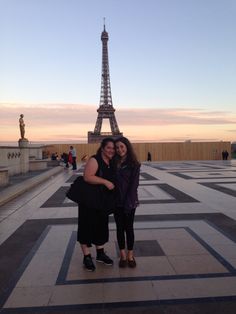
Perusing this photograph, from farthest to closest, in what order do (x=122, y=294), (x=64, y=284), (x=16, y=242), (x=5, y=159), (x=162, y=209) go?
(x=5, y=159), (x=162, y=209), (x=16, y=242), (x=64, y=284), (x=122, y=294)

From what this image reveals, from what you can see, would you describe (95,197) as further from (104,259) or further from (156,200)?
(156,200)

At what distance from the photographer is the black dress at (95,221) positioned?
478 cm

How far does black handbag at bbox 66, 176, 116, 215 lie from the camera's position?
4750 mm

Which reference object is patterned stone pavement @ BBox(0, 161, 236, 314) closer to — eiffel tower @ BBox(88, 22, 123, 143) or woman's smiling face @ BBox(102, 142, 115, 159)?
woman's smiling face @ BBox(102, 142, 115, 159)

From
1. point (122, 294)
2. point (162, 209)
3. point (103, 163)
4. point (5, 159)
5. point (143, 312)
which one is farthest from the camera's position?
point (5, 159)

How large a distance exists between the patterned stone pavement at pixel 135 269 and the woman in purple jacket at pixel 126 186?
1.28ft

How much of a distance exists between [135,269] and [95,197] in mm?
999

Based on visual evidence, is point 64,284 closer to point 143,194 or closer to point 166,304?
point 166,304

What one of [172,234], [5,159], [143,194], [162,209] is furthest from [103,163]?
[5,159]

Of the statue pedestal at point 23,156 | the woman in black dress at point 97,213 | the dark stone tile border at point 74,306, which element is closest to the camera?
the dark stone tile border at point 74,306

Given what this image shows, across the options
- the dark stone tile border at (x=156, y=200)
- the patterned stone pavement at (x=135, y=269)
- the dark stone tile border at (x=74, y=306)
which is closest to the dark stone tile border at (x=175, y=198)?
the dark stone tile border at (x=156, y=200)

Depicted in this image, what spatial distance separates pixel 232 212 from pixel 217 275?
4.07 metres

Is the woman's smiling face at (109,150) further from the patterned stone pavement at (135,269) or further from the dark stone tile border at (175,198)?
the dark stone tile border at (175,198)

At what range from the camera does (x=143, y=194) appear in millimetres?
11719
